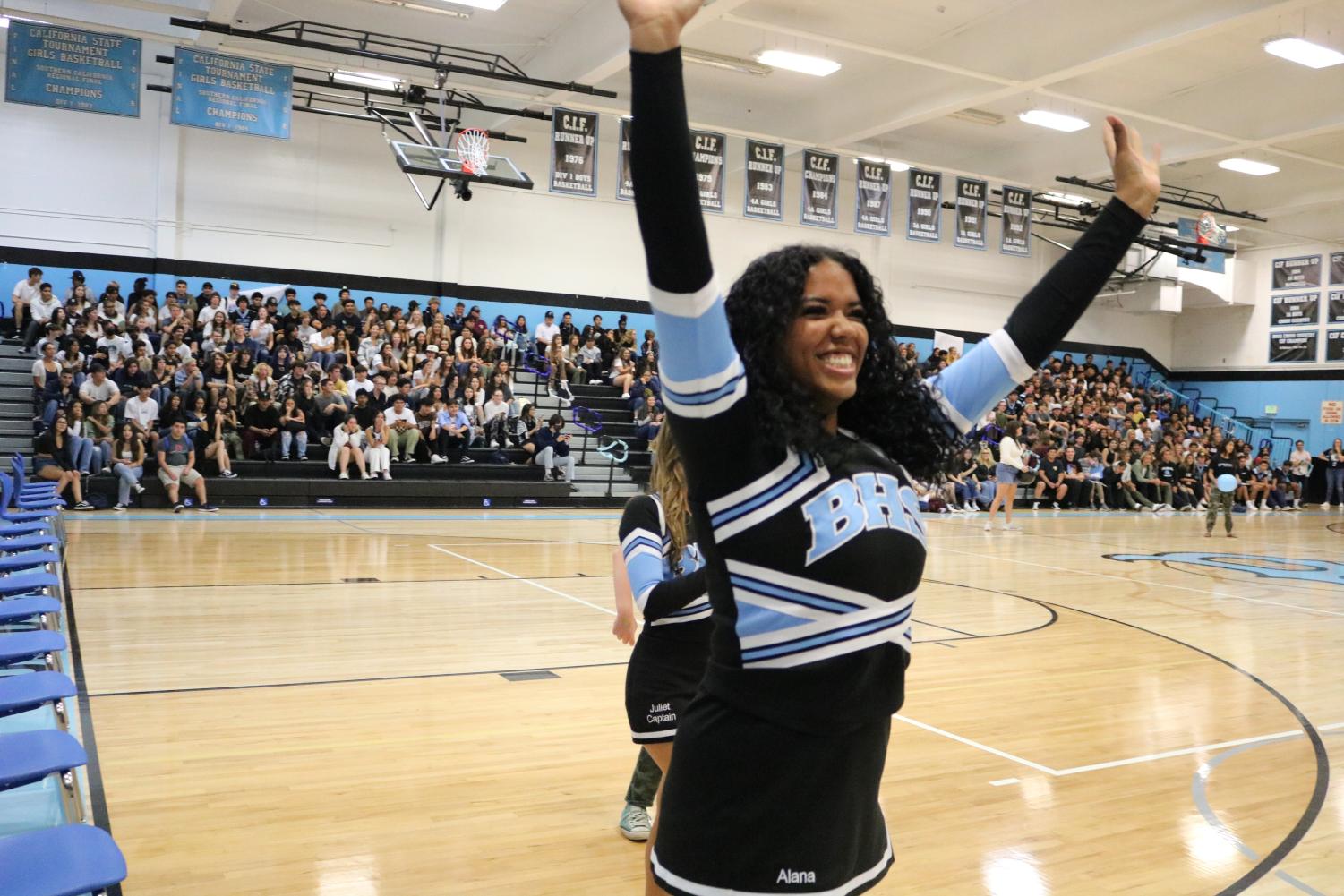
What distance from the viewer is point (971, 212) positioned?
1878 cm

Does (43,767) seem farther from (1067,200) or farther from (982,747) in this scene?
(1067,200)

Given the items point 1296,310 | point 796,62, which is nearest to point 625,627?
point 796,62

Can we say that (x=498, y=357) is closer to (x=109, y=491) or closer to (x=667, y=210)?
(x=109, y=491)

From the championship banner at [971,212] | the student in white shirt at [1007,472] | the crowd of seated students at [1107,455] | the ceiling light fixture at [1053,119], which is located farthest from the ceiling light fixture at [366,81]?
the student in white shirt at [1007,472]

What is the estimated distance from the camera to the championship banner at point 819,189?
57.1 ft

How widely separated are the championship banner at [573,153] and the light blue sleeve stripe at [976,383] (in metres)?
14.0

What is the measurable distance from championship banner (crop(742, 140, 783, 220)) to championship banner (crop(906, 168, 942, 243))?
2.67m

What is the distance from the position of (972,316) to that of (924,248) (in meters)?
2.21

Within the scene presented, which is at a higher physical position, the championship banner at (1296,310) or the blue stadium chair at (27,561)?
the championship banner at (1296,310)

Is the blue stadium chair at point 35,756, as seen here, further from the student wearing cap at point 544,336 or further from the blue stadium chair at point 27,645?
the student wearing cap at point 544,336

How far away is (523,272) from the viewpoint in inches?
843

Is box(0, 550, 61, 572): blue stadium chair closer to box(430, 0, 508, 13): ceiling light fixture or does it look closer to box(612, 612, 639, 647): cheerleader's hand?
box(612, 612, 639, 647): cheerleader's hand

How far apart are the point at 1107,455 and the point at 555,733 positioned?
2033cm

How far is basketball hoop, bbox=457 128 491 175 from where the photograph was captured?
640 inches
